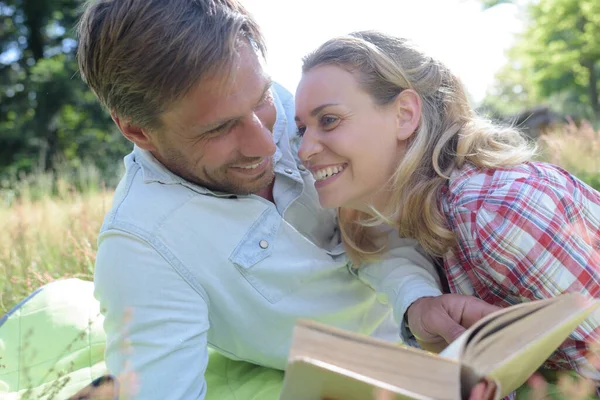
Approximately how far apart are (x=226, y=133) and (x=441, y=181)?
803mm

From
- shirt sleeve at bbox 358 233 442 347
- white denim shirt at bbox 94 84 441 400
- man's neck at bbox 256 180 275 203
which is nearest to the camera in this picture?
white denim shirt at bbox 94 84 441 400

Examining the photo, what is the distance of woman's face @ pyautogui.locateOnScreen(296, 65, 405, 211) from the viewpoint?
2.29 metres

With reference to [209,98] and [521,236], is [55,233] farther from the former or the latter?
[521,236]

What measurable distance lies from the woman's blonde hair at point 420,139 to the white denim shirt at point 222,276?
149mm

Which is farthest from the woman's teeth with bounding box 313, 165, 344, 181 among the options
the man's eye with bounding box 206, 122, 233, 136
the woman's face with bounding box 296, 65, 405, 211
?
the man's eye with bounding box 206, 122, 233, 136

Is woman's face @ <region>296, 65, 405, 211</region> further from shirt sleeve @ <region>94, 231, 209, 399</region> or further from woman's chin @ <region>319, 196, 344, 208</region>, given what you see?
shirt sleeve @ <region>94, 231, 209, 399</region>

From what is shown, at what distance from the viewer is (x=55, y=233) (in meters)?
4.61

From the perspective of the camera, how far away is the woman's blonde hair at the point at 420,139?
2.17m

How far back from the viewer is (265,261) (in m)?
2.27

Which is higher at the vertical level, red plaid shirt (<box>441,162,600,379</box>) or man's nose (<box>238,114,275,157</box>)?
man's nose (<box>238,114,275,157</box>)

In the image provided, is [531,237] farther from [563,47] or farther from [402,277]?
[563,47]

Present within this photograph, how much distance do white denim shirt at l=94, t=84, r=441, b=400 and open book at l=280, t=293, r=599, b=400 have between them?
974 mm

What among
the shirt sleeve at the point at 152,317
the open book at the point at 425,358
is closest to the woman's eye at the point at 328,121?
the shirt sleeve at the point at 152,317

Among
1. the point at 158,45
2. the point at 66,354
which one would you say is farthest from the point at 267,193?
the point at 66,354
